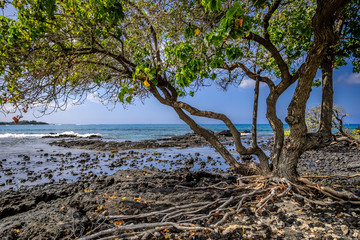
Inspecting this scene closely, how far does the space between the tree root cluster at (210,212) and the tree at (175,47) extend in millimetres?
434

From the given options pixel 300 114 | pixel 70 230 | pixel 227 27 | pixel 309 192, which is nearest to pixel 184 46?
pixel 227 27

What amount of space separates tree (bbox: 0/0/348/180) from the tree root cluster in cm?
43

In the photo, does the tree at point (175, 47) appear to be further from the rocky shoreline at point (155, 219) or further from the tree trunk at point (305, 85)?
the rocky shoreline at point (155, 219)

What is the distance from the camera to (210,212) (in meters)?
3.30

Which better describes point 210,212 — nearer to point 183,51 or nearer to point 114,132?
point 183,51

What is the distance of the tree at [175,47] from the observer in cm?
318

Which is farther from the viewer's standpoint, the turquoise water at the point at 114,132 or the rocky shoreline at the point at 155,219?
the turquoise water at the point at 114,132

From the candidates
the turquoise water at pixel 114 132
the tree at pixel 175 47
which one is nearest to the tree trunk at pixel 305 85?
the tree at pixel 175 47

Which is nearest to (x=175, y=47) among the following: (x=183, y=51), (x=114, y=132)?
(x=183, y=51)

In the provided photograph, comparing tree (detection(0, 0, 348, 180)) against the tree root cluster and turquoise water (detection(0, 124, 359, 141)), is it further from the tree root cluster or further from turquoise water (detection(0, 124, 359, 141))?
turquoise water (detection(0, 124, 359, 141))

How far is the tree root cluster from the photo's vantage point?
2881 millimetres

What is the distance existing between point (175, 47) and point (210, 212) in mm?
2744

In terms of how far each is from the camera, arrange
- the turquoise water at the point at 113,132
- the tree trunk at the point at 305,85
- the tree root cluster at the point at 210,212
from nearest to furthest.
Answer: the tree root cluster at the point at 210,212 < the tree trunk at the point at 305,85 < the turquoise water at the point at 113,132

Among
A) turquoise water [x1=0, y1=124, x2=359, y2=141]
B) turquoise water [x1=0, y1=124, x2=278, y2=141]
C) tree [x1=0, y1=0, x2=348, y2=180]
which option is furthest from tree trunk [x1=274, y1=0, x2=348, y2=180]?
turquoise water [x1=0, y1=124, x2=278, y2=141]
